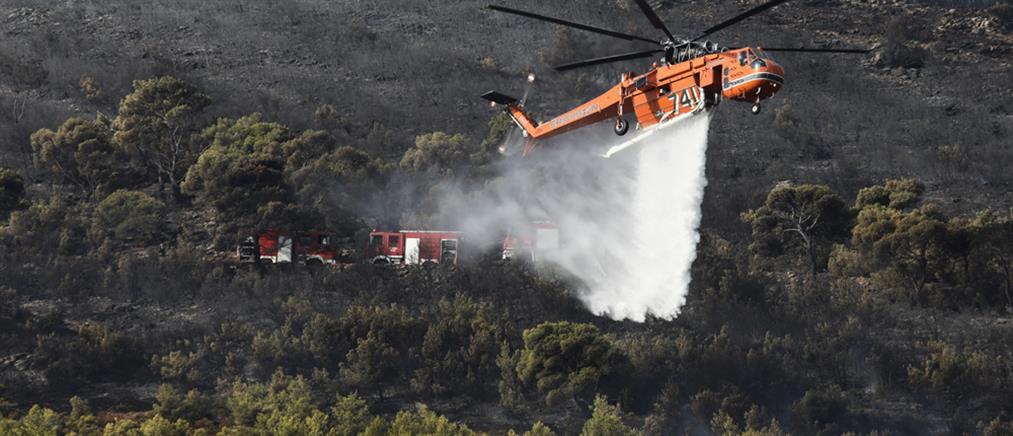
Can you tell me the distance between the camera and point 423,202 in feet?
248

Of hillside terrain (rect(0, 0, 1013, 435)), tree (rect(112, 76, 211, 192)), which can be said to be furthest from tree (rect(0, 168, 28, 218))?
tree (rect(112, 76, 211, 192))

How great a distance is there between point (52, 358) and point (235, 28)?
62.5 m

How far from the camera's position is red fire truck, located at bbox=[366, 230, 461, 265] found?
68.1m

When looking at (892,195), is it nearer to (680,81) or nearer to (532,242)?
(532,242)

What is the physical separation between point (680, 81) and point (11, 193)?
43.4m

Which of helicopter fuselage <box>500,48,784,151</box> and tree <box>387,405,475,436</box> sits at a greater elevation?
helicopter fuselage <box>500,48,784,151</box>

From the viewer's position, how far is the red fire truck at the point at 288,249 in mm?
67875

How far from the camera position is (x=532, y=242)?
219 feet

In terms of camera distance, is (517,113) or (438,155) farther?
(438,155)

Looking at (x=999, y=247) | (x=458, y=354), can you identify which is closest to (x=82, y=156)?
(x=458, y=354)

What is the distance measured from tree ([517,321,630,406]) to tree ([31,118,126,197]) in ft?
Result: 105

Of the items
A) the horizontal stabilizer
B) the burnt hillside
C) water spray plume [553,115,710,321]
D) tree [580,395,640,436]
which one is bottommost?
tree [580,395,640,436]

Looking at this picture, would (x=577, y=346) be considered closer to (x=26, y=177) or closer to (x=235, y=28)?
(x=26, y=177)

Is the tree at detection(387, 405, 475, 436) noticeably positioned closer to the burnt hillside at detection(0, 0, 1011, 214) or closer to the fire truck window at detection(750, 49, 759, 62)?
the fire truck window at detection(750, 49, 759, 62)
